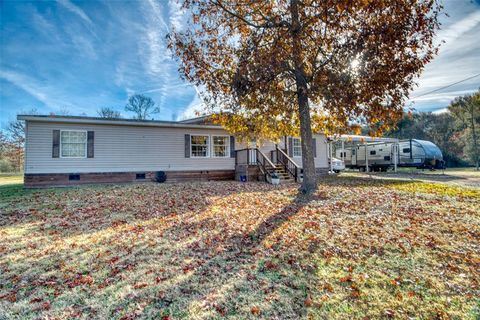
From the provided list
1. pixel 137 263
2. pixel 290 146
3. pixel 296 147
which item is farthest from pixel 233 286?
pixel 296 147

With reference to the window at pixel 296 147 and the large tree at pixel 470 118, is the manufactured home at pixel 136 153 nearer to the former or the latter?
the window at pixel 296 147

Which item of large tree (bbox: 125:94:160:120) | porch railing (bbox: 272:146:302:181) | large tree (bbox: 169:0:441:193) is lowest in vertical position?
porch railing (bbox: 272:146:302:181)

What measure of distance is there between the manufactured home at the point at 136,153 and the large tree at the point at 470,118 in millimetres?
26359

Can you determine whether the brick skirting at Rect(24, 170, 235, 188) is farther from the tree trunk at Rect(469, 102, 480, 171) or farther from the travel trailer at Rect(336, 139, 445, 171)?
the tree trunk at Rect(469, 102, 480, 171)

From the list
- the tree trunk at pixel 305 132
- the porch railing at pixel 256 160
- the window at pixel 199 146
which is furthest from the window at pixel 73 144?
the tree trunk at pixel 305 132

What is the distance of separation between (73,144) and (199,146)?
6.27 meters

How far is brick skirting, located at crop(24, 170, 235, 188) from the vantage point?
11.7 metres

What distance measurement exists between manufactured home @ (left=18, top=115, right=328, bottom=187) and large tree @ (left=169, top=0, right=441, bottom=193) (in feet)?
13.0

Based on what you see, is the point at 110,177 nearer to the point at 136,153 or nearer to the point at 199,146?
the point at 136,153

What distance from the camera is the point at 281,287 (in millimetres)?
3309

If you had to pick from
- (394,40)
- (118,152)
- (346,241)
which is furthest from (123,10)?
(346,241)

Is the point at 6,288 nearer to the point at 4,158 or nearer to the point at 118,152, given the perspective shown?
the point at 118,152

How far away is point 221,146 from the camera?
51.5ft

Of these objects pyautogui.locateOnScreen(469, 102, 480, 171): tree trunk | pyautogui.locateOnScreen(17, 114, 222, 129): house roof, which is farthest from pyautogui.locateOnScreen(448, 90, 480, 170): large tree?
pyautogui.locateOnScreen(17, 114, 222, 129): house roof
